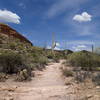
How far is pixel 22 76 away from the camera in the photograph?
49.6 feet

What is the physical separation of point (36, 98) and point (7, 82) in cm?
482

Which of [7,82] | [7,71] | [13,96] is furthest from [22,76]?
[13,96]

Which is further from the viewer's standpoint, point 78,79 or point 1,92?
point 78,79

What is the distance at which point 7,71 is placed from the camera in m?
17.1

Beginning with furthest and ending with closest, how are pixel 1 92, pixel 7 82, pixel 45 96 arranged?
pixel 7 82
pixel 1 92
pixel 45 96

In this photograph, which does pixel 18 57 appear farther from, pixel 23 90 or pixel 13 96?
pixel 13 96

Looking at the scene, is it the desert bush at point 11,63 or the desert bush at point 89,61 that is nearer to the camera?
the desert bush at point 11,63

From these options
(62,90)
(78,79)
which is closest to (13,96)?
(62,90)

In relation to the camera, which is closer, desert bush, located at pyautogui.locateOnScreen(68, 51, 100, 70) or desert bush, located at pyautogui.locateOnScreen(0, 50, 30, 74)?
desert bush, located at pyautogui.locateOnScreen(0, 50, 30, 74)

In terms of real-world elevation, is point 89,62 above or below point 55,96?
above

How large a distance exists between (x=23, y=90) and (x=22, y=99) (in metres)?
1.94

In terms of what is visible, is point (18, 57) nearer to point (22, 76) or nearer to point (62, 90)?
point (22, 76)

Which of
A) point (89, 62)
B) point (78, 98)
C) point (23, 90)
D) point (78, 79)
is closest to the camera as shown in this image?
point (78, 98)

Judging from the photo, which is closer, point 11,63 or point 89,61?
point 11,63
